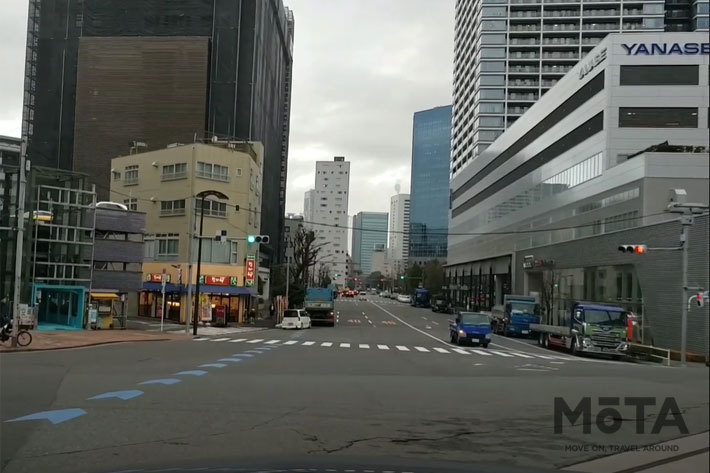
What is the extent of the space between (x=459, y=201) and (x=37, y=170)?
9128 cm

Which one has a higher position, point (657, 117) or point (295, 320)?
point (657, 117)

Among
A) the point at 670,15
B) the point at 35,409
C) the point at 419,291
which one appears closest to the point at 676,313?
the point at 35,409

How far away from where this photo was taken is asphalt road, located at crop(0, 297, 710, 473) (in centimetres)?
467

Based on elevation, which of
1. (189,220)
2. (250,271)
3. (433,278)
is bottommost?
(433,278)

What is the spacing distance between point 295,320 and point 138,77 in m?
37.4

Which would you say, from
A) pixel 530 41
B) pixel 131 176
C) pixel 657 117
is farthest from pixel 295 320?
pixel 530 41

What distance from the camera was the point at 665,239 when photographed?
12.9 feet

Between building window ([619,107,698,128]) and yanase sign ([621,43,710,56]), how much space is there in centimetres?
31

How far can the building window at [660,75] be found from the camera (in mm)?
3223

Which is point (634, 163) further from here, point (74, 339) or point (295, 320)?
point (295, 320)

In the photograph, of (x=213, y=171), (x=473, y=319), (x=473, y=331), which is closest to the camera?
(x=473, y=331)

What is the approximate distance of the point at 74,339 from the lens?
88.6ft

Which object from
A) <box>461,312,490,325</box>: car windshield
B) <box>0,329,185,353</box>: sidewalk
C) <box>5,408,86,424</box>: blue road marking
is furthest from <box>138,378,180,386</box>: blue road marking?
<box>461,312,490,325</box>: car windshield

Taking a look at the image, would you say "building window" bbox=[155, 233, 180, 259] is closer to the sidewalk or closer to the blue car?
the sidewalk
